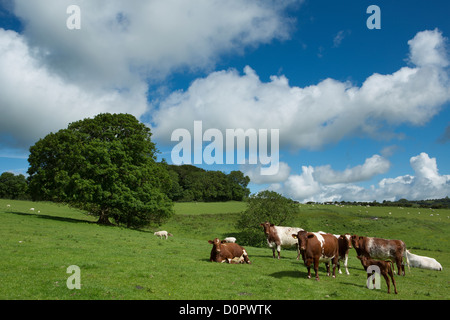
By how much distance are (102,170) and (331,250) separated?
28.1 m

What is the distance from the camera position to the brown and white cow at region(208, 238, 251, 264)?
16656mm

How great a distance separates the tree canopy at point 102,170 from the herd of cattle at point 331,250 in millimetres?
19965

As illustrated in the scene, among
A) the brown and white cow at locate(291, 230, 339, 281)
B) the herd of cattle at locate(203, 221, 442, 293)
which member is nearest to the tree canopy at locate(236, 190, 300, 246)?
the herd of cattle at locate(203, 221, 442, 293)

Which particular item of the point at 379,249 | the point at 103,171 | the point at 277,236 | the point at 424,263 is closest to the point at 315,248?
the point at 277,236

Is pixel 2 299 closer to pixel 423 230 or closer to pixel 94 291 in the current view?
pixel 94 291

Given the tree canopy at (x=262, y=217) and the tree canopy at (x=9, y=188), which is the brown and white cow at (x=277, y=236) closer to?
the tree canopy at (x=262, y=217)

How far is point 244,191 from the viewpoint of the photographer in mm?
135375

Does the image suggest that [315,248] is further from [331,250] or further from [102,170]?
[102,170]

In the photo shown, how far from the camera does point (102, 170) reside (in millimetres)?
33531

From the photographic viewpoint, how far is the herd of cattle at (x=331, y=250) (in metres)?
13.1

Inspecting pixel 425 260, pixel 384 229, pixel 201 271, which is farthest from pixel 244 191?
pixel 201 271

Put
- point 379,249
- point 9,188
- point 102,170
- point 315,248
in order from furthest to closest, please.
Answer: point 9,188, point 102,170, point 379,249, point 315,248

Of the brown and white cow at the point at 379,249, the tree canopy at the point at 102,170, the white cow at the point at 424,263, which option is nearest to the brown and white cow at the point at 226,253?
the brown and white cow at the point at 379,249
